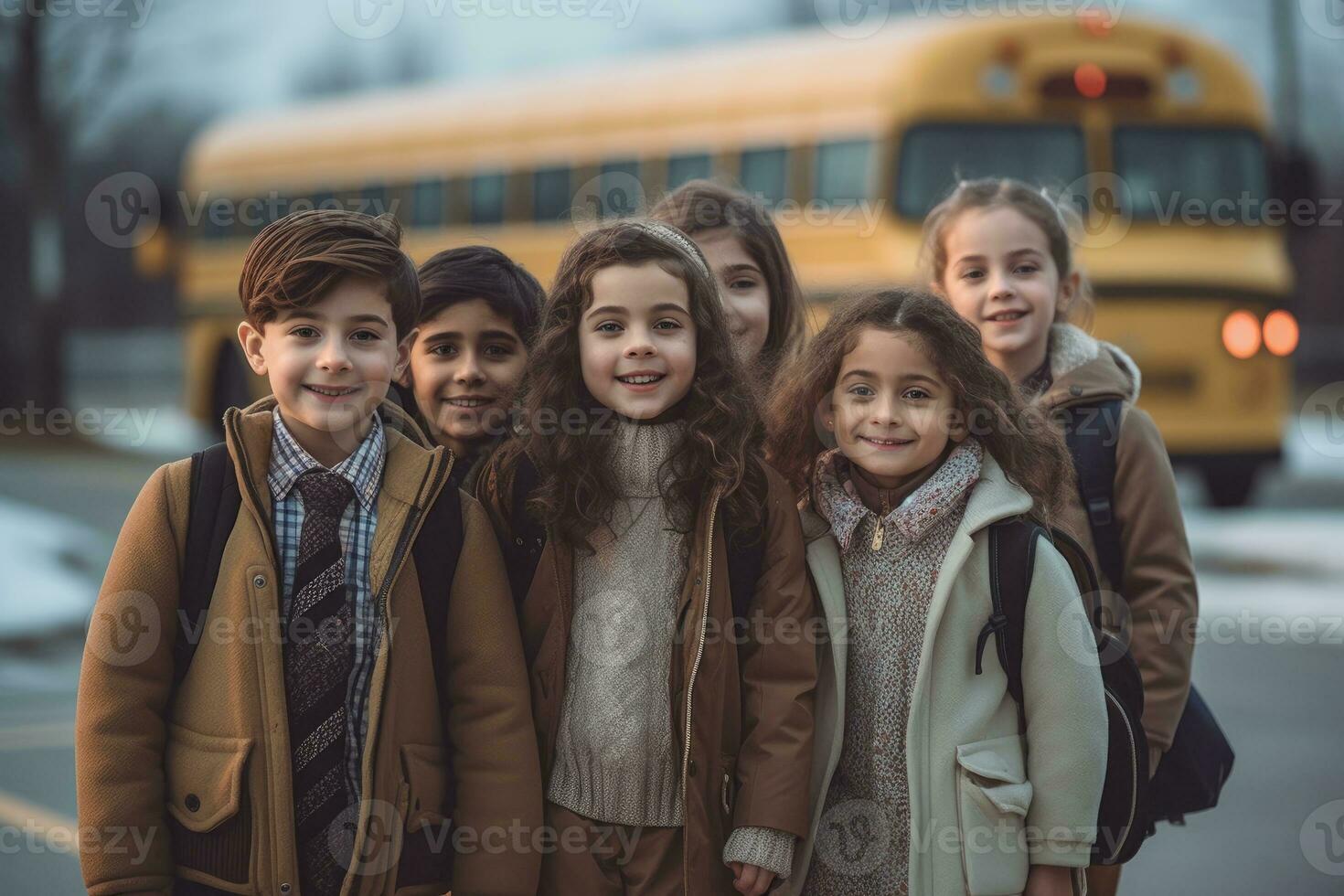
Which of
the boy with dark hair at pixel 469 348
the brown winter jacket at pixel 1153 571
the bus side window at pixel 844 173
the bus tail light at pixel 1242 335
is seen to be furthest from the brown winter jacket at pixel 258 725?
the bus tail light at pixel 1242 335

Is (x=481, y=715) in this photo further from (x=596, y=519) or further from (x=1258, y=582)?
(x=1258, y=582)

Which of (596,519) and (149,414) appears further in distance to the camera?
(149,414)

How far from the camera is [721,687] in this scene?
2848 millimetres

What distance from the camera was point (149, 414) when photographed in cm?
2517

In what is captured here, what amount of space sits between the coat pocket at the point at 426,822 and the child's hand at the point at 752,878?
488mm

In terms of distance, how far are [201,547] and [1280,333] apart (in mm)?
9668

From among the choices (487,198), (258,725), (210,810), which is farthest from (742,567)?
(487,198)

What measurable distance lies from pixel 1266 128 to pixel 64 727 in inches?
346

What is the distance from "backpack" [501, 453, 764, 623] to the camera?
2910 mm

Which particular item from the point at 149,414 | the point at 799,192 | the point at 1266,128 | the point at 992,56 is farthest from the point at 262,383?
the point at 149,414

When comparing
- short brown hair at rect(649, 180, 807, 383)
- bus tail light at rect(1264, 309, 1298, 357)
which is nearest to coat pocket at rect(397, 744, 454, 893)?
short brown hair at rect(649, 180, 807, 383)

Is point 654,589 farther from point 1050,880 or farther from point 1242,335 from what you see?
point 1242,335

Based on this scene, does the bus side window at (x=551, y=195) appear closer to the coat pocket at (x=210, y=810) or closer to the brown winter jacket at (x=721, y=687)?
the brown winter jacket at (x=721, y=687)

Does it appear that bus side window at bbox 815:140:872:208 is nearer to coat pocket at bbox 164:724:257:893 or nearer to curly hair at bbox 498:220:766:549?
curly hair at bbox 498:220:766:549
